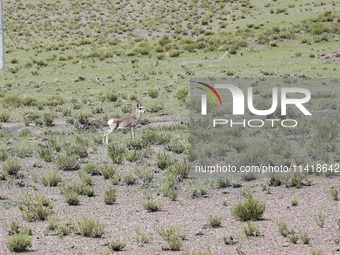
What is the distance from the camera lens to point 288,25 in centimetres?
4244

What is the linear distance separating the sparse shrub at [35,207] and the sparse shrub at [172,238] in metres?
2.48

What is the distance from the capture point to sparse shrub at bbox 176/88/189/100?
23772 mm

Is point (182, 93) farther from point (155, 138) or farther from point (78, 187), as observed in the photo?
point (78, 187)

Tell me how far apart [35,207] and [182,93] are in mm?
14336

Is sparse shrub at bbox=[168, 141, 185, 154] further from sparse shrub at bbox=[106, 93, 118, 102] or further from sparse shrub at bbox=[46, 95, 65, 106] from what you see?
sparse shrub at bbox=[46, 95, 65, 106]

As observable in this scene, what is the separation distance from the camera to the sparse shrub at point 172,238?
327 inches

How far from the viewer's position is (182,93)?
24.1 metres

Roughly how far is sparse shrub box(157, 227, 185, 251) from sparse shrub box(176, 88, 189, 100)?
14.8 meters

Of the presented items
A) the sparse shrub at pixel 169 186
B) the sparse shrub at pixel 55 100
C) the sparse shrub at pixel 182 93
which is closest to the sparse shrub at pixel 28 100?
the sparse shrub at pixel 55 100

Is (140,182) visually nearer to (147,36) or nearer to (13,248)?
(13,248)

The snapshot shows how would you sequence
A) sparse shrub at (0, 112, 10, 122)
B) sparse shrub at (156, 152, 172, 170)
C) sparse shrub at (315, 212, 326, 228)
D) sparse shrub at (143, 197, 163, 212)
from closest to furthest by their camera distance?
1. sparse shrub at (315, 212, 326, 228)
2. sparse shrub at (143, 197, 163, 212)
3. sparse shrub at (156, 152, 172, 170)
4. sparse shrub at (0, 112, 10, 122)

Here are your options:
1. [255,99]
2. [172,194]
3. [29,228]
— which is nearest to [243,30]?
[255,99]

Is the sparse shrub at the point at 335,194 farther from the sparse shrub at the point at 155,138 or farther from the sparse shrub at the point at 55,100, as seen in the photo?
the sparse shrub at the point at 55,100

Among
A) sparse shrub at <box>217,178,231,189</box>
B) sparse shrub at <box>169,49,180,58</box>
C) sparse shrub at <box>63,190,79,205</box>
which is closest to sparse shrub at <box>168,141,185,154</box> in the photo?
sparse shrub at <box>217,178,231,189</box>
